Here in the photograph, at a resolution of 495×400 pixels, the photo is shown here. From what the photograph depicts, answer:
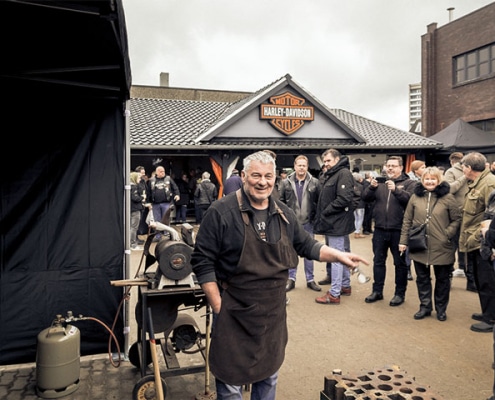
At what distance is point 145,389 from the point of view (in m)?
3.58

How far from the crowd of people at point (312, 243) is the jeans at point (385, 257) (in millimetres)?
14

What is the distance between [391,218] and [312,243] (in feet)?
10.8

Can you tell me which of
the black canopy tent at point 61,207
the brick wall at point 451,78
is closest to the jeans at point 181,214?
the black canopy tent at point 61,207

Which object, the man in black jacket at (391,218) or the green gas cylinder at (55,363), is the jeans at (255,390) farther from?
the man in black jacket at (391,218)

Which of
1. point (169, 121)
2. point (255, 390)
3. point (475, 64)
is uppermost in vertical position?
point (475, 64)

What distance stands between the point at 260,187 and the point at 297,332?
3035 mm

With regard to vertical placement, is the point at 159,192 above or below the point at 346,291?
above

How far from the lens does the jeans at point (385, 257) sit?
5.92m

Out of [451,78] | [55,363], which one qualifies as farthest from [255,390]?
[451,78]

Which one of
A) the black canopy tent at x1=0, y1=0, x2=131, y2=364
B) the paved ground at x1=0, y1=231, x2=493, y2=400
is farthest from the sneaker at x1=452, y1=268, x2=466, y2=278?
the black canopy tent at x1=0, y1=0, x2=131, y2=364

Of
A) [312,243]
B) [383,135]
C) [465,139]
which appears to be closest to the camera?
[312,243]

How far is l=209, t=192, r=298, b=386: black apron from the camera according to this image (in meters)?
2.57

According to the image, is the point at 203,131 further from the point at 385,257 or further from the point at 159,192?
the point at 385,257

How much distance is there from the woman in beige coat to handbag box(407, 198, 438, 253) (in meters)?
0.04
